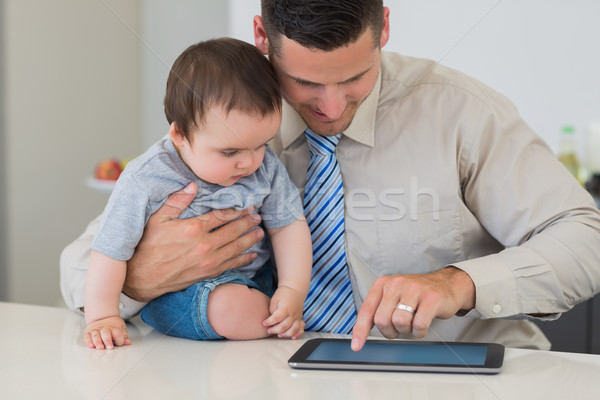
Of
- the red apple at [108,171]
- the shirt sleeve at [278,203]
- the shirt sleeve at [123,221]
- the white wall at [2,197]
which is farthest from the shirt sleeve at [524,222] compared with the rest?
the white wall at [2,197]

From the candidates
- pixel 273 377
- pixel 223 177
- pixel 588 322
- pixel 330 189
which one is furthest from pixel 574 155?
pixel 273 377

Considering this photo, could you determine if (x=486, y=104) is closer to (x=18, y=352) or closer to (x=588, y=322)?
(x=18, y=352)

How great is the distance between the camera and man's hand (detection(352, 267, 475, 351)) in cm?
91

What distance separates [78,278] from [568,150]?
1.73m

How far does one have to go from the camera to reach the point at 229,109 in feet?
3.34

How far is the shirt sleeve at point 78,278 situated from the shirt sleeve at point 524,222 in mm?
531

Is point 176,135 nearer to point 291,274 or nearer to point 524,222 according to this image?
point 291,274

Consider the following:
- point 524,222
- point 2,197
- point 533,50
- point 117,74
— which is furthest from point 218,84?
point 117,74

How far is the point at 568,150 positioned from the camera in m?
2.33

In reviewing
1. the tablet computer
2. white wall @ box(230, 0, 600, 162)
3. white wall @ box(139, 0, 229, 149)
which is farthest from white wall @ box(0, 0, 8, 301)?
the tablet computer

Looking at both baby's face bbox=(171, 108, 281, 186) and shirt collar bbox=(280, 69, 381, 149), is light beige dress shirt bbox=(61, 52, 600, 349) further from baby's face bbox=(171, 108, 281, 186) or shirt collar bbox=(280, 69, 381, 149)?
baby's face bbox=(171, 108, 281, 186)

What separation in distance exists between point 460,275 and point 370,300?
0.64ft

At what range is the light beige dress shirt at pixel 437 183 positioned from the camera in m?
1.19

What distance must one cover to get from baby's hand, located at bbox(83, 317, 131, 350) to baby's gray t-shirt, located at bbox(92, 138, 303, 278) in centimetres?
10
